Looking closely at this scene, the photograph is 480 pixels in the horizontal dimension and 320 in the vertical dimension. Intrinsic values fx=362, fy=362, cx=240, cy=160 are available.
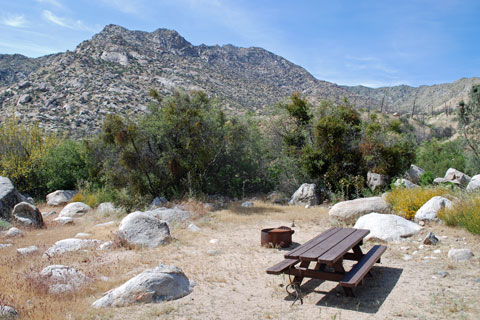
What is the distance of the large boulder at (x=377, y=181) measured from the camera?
12.6 meters

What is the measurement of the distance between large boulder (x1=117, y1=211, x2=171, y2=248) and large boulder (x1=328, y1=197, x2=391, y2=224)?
180 inches

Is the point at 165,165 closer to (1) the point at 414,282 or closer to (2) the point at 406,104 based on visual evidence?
(1) the point at 414,282

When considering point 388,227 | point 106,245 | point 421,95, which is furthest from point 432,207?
point 421,95

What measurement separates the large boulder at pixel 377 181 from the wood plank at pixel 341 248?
6.77 metres

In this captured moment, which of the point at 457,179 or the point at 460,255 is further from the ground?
the point at 457,179

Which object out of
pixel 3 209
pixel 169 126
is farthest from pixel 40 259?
pixel 169 126

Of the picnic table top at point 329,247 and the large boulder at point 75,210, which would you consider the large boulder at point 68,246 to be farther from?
the large boulder at point 75,210

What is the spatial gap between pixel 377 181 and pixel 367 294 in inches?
329

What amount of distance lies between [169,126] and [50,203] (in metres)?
8.25

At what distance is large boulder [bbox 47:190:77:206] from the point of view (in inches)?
686

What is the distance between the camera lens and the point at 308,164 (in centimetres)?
1379

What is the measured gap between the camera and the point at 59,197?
57.8 feet

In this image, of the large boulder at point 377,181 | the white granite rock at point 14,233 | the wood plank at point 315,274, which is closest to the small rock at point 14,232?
the white granite rock at point 14,233

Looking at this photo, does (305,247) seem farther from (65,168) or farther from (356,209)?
(65,168)
